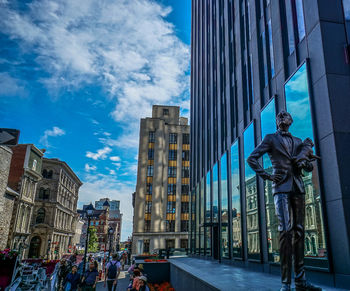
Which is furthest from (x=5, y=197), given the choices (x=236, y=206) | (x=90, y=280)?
(x=90, y=280)

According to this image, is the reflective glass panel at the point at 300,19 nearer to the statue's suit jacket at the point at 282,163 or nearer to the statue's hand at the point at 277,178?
the statue's suit jacket at the point at 282,163

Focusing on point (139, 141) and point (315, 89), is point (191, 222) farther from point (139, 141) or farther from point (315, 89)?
point (139, 141)

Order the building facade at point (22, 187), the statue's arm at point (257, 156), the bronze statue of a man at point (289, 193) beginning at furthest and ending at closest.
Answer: the building facade at point (22, 187)
the statue's arm at point (257, 156)
the bronze statue of a man at point (289, 193)

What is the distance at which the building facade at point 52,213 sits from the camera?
181ft

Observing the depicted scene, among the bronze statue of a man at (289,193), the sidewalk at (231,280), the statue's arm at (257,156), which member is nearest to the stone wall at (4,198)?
the sidewalk at (231,280)

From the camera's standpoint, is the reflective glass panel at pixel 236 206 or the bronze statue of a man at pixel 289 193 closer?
the bronze statue of a man at pixel 289 193

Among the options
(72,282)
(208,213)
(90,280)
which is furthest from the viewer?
(208,213)

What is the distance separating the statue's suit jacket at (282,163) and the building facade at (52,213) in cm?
5325

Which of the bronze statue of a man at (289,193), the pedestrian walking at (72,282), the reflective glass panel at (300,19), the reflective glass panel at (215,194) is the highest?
the reflective glass panel at (300,19)

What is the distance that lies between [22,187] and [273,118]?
145 ft

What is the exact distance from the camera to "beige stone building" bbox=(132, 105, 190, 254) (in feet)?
199

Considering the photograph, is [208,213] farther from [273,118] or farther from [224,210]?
[273,118]

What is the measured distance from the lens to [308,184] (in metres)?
10.0

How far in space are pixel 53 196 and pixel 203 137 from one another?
41.7 m
